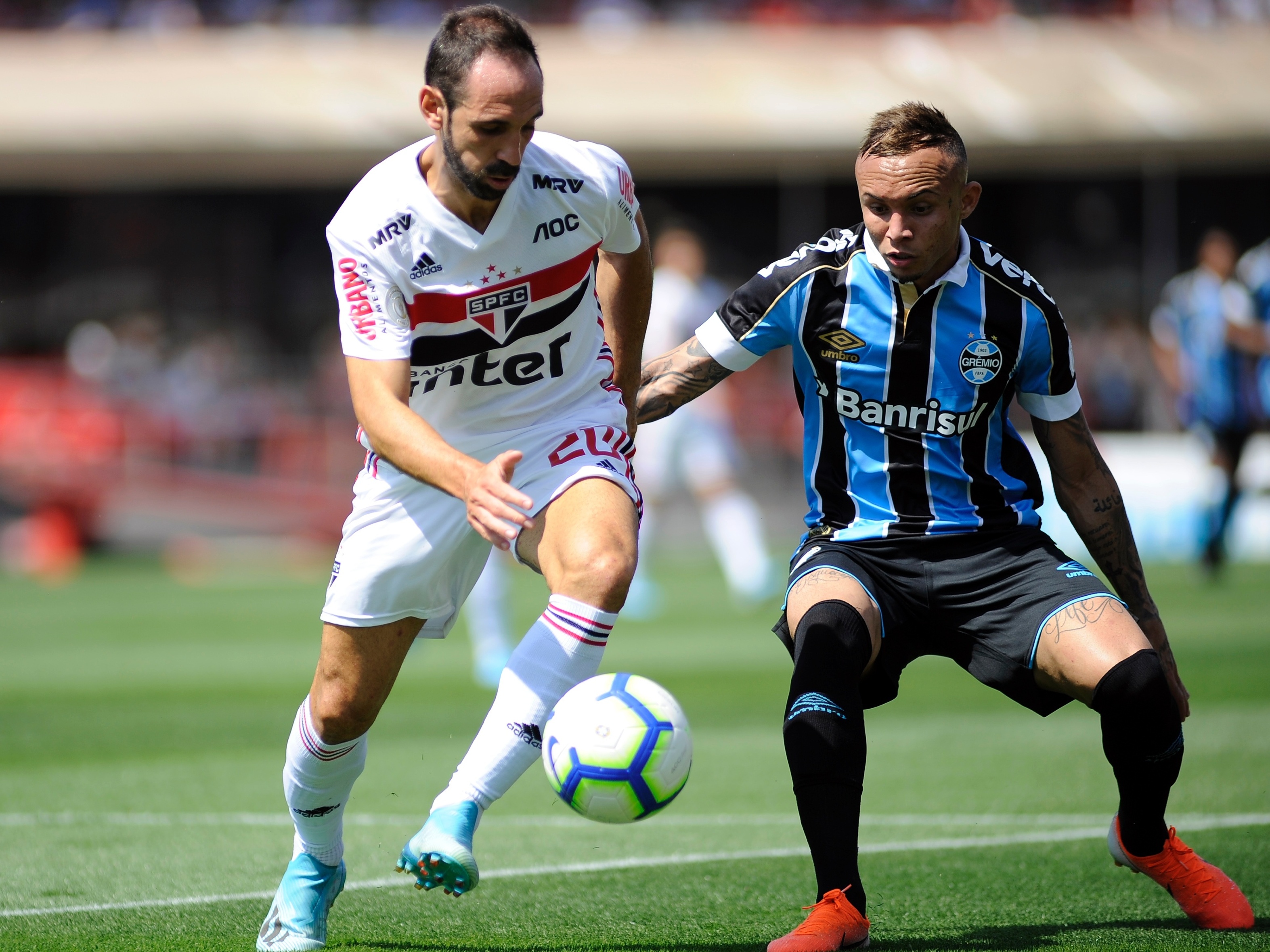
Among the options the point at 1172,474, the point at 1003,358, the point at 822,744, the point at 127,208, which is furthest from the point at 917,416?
the point at 127,208

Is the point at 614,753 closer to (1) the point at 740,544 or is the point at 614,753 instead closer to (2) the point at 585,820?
(2) the point at 585,820

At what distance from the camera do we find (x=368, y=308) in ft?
13.4

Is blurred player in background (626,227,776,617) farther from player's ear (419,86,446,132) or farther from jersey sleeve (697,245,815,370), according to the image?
player's ear (419,86,446,132)

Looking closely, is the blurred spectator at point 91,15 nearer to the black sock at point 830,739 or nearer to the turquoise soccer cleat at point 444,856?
the black sock at point 830,739

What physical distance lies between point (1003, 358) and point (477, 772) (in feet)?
6.00

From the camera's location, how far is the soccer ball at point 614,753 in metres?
3.71

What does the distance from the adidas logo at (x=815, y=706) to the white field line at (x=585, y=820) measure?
197 centimetres

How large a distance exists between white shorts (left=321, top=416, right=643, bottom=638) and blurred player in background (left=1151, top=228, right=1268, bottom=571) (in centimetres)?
1117

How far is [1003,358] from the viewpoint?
4418 millimetres

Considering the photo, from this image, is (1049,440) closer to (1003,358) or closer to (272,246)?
(1003,358)

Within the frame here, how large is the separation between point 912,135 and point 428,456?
1.51 metres

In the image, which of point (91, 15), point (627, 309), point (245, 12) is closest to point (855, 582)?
point (627, 309)

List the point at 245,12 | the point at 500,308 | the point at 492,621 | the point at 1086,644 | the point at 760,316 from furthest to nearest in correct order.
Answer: the point at 245,12 < the point at 492,621 < the point at 760,316 < the point at 500,308 < the point at 1086,644

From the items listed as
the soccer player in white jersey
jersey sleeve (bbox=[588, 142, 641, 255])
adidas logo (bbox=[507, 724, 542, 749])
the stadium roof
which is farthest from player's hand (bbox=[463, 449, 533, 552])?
the stadium roof
